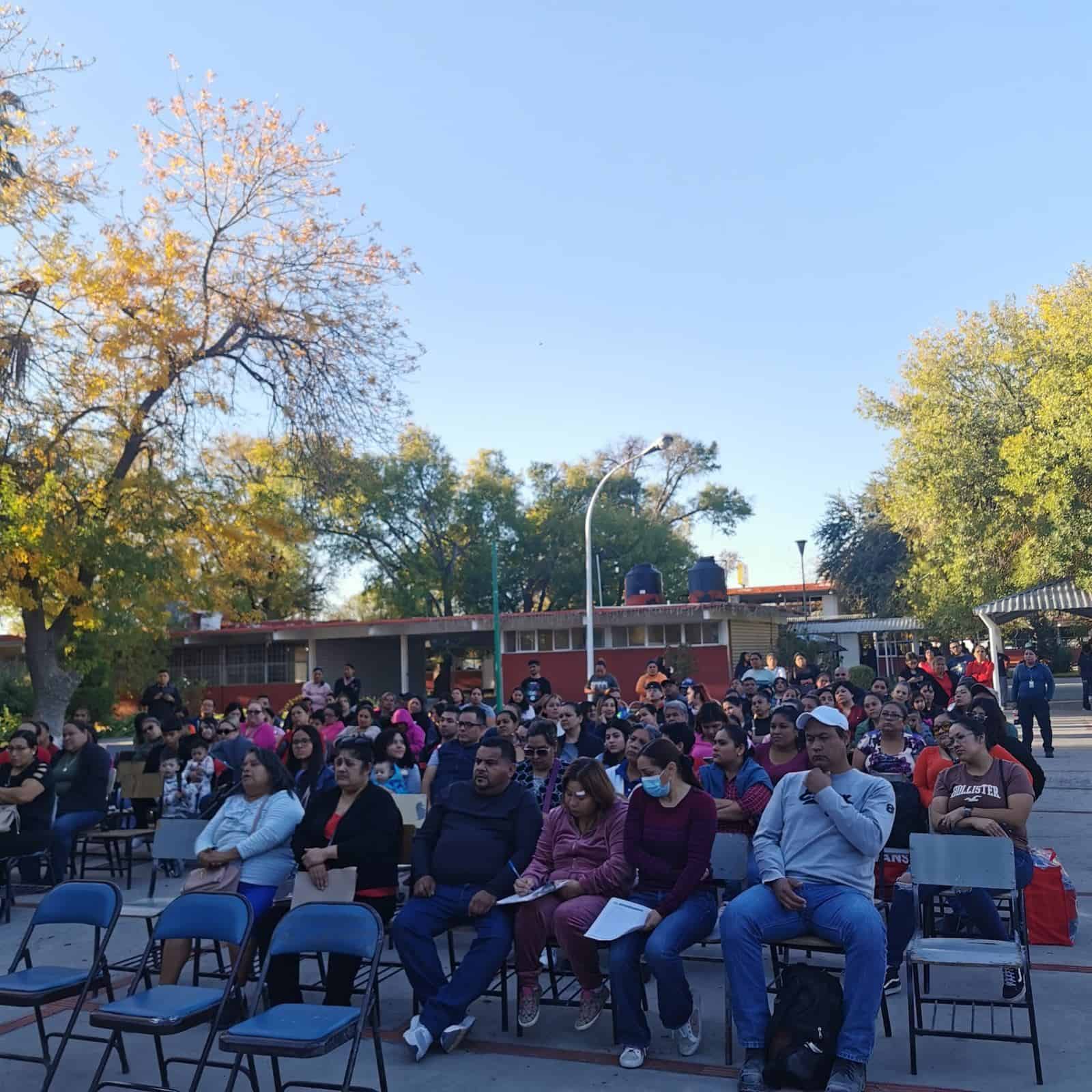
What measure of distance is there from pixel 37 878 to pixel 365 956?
6.07m

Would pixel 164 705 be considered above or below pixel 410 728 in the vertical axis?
above

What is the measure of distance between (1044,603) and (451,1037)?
63.3 feet

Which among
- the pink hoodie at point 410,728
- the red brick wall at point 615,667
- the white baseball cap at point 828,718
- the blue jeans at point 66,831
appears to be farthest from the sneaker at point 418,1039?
the red brick wall at point 615,667

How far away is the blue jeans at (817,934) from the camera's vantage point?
4359 millimetres

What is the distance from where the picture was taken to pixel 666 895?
17.0 feet

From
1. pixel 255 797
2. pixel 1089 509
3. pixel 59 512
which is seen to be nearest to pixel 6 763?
pixel 255 797

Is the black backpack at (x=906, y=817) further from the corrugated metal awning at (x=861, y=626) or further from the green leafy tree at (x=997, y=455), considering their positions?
the corrugated metal awning at (x=861, y=626)

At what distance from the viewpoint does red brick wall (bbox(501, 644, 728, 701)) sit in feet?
90.7

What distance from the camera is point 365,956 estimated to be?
4488 mm

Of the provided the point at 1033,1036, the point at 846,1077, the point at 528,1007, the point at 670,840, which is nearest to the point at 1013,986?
the point at 1033,1036

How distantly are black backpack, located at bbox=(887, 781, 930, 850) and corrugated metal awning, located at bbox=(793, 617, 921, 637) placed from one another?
27.5m

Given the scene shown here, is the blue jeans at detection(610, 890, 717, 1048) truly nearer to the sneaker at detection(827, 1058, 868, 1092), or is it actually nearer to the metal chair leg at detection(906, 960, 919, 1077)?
the sneaker at detection(827, 1058, 868, 1092)

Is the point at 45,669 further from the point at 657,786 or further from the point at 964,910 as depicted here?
the point at 964,910

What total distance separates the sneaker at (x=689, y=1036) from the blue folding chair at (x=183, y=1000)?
1873 mm
